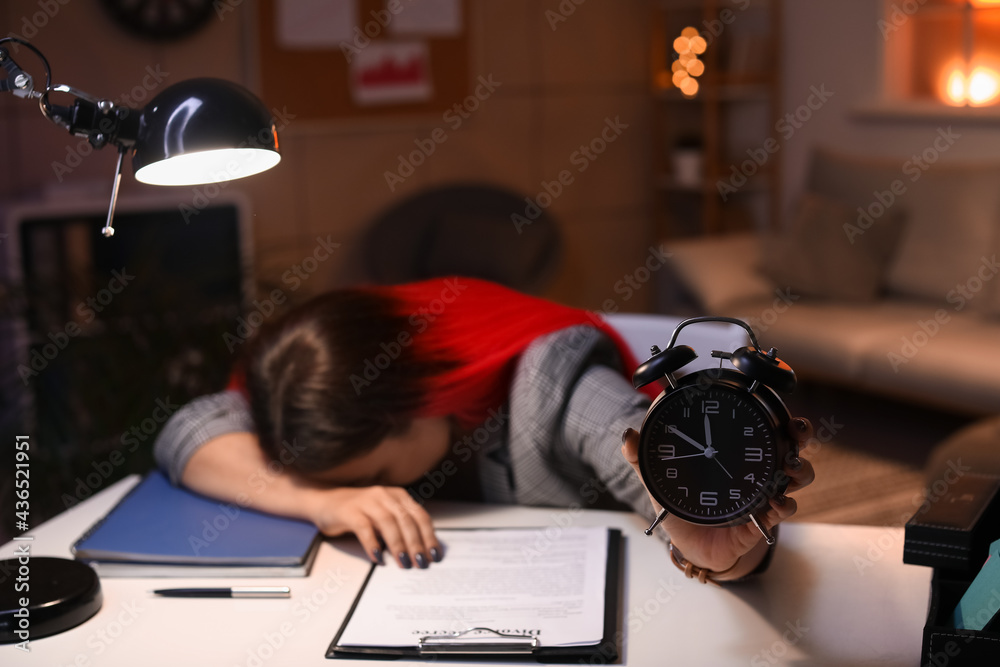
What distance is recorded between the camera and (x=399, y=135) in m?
4.52

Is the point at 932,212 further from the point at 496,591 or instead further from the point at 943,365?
the point at 496,591

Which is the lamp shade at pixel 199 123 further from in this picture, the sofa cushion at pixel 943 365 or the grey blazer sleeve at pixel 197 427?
the sofa cushion at pixel 943 365

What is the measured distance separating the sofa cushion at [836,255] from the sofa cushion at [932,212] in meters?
0.04

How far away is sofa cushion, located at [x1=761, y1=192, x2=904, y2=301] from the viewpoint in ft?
12.4

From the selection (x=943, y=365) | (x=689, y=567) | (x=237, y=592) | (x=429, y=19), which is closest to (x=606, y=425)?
(x=689, y=567)

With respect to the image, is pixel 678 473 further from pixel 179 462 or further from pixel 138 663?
pixel 179 462

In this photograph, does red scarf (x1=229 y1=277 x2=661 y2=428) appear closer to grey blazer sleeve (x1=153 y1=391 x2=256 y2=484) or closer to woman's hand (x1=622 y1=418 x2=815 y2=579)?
grey blazer sleeve (x1=153 y1=391 x2=256 y2=484)

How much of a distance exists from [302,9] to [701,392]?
3.68 m

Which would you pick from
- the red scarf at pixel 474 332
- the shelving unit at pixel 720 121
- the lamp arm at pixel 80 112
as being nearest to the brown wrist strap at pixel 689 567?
the red scarf at pixel 474 332

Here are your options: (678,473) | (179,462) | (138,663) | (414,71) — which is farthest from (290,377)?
(414,71)

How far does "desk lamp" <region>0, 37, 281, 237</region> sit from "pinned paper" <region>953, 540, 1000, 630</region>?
84 cm

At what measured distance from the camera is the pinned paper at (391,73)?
438 cm

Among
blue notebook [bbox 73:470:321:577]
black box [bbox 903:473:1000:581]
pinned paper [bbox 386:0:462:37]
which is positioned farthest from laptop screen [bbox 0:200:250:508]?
pinned paper [bbox 386:0:462:37]

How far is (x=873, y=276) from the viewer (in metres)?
3.77
